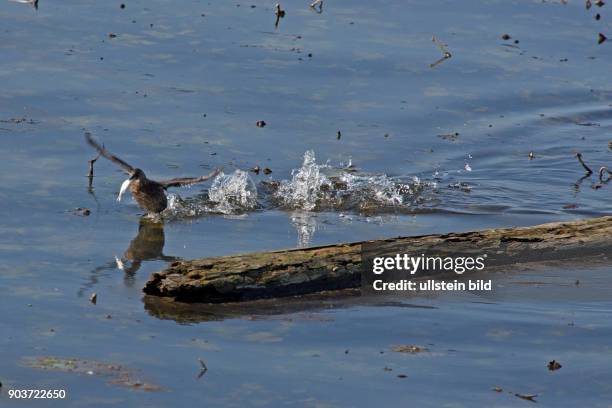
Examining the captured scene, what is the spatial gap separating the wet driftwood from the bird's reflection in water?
29.4 inches

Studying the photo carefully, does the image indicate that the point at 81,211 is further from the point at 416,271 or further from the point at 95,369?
the point at 95,369

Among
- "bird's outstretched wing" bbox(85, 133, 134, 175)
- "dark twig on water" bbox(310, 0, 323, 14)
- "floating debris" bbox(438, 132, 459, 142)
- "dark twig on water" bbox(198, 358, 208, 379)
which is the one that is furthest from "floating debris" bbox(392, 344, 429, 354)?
"dark twig on water" bbox(310, 0, 323, 14)

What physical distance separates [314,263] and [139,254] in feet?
6.33

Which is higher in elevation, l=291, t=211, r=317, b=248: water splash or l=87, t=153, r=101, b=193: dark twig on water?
l=87, t=153, r=101, b=193: dark twig on water

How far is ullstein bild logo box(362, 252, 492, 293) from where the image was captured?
872 cm

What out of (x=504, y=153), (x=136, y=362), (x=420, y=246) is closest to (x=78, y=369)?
(x=136, y=362)

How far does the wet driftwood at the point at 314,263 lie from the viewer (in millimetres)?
8391

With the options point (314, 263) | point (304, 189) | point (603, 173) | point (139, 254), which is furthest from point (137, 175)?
point (603, 173)

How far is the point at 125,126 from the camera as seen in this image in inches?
499

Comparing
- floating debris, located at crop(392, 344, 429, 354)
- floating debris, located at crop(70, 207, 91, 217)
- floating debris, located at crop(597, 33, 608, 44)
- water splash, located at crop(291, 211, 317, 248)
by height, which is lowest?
floating debris, located at crop(392, 344, 429, 354)

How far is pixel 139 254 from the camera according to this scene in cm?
991

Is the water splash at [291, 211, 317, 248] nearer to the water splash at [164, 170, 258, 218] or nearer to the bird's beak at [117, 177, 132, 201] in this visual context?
the water splash at [164, 170, 258, 218]

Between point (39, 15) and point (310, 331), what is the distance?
890cm

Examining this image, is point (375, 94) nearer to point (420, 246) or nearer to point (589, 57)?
point (589, 57)
